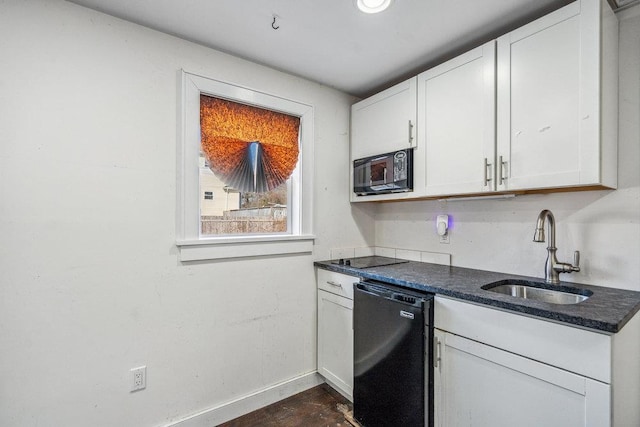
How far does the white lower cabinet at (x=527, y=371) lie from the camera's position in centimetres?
106

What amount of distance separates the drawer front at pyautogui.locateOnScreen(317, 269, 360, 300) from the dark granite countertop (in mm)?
39

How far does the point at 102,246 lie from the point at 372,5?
1792mm

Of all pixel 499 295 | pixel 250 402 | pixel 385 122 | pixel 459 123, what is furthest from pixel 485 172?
pixel 250 402

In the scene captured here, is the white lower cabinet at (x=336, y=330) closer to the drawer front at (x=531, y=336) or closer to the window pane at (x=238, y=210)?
the window pane at (x=238, y=210)

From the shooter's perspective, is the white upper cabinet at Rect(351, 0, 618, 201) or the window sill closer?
the white upper cabinet at Rect(351, 0, 618, 201)

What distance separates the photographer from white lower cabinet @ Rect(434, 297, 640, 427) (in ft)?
3.47

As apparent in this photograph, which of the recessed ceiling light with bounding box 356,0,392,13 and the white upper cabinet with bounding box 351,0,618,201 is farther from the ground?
the recessed ceiling light with bounding box 356,0,392,13

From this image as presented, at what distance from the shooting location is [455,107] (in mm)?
1816

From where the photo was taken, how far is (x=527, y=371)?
1212mm

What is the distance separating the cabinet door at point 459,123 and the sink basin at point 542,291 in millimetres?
550

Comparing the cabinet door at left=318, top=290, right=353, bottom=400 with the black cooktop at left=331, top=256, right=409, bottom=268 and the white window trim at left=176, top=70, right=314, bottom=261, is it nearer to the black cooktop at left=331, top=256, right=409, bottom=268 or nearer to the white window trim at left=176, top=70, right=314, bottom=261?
the black cooktop at left=331, top=256, right=409, bottom=268

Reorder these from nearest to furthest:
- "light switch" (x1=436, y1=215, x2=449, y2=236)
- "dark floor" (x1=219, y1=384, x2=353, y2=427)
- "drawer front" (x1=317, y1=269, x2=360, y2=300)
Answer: "dark floor" (x1=219, y1=384, x2=353, y2=427) < "drawer front" (x1=317, y1=269, x2=360, y2=300) < "light switch" (x1=436, y1=215, x2=449, y2=236)

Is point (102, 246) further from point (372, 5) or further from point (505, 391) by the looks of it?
point (505, 391)

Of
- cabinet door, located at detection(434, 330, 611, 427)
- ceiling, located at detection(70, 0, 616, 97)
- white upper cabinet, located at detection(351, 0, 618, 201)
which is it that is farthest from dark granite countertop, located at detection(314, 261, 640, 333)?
ceiling, located at detection(70, 0, 616, 97)
